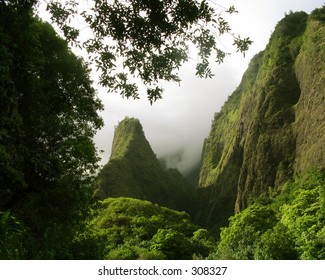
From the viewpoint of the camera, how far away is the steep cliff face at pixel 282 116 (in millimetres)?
56062

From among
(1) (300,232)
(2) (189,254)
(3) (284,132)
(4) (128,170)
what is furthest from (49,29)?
(4) (128,170)

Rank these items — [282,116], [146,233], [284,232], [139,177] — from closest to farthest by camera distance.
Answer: [284,232]
[146,233]
[282,116]
[139,177]

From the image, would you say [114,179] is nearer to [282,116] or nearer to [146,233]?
[146,233]

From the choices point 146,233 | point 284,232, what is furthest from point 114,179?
point 284,232

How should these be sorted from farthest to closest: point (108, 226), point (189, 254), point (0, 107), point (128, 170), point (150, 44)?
point (128, 170)
point (108, 226)
point (189, 254)
point (0, 107)
point (150, 44)

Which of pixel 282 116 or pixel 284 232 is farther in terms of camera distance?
pixel 282 116

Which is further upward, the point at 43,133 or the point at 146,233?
the point at 43,133

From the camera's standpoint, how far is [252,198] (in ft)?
218

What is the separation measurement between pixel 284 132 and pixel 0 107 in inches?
2332

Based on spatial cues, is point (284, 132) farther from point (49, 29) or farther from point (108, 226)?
point (49, 29)

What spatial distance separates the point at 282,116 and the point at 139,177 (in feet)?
212

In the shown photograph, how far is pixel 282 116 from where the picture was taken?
64.7 metres

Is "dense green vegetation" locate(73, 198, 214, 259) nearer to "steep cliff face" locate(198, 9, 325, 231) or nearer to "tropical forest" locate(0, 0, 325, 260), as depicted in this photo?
"tropical forest" locate(0, 0, 325, 260)

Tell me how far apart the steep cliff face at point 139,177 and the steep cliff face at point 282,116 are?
31617mm
